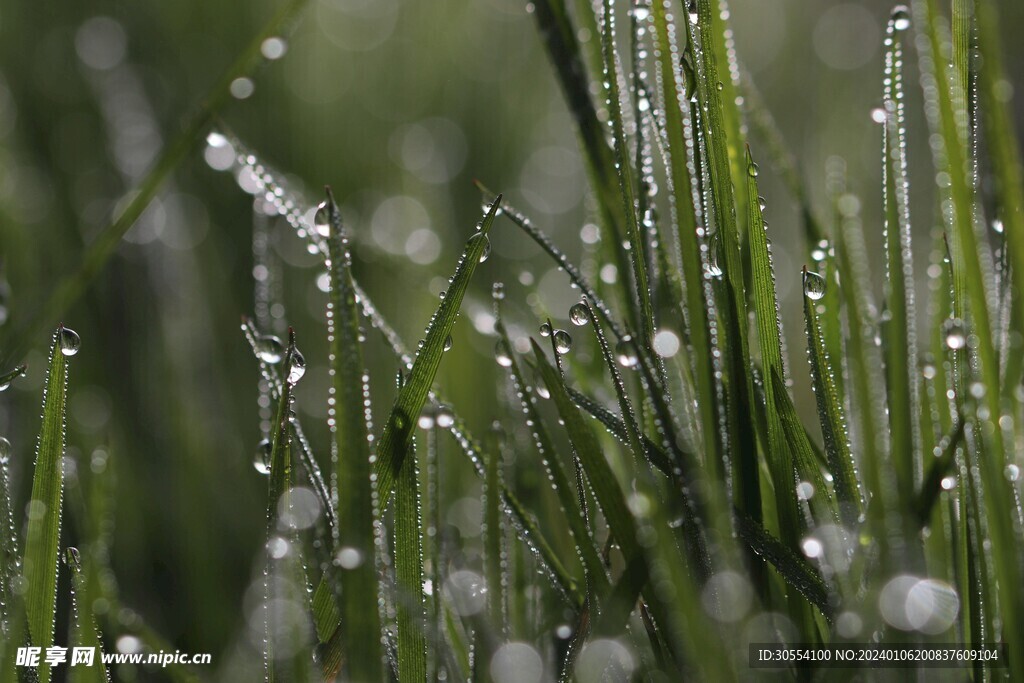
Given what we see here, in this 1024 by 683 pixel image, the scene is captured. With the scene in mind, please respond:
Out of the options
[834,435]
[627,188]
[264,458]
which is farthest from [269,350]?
[834,435]

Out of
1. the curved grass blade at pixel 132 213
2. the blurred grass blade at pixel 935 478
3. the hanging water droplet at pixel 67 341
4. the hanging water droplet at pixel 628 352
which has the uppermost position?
the curved grass blade at pixel 132 213

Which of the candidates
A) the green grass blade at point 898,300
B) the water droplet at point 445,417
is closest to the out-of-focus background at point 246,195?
the water droplet at point 445,417

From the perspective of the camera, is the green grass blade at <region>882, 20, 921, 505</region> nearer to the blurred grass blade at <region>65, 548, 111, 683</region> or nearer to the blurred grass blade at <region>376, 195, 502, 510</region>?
the blurred grass blade at <region>376, 195, 502, 510</region>

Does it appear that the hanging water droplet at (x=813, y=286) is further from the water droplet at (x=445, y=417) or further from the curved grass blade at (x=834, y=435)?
the water droplet at (x=445, y=417)

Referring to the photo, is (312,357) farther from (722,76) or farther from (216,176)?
(722,76)

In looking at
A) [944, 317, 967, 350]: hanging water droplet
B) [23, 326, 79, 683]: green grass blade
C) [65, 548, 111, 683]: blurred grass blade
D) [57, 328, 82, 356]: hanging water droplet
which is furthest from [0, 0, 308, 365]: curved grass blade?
[944, 317, 967, 350]: hanging water droplet

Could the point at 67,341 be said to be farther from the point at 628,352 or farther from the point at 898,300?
the point at 898,300
